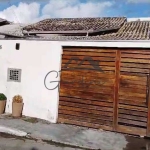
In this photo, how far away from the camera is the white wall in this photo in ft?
31.4

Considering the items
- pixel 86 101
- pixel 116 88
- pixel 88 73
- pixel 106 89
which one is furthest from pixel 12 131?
pixel 116 88

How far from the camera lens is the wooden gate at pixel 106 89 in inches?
331

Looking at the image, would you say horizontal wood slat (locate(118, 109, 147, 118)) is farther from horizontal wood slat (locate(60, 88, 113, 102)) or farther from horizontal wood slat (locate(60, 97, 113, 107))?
horizontal wood slat (locate(60, 88, 113, 102))

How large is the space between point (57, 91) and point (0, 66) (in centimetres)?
275

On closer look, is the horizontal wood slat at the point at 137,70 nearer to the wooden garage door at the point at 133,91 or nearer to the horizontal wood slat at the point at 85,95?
the wooden garage door at the point at 133,91

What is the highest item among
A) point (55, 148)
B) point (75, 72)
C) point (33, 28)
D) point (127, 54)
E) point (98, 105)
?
point (33, 28)

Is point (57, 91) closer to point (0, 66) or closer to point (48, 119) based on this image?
point (48, 119)

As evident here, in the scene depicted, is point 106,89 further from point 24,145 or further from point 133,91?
point 24,145

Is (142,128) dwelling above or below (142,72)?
below

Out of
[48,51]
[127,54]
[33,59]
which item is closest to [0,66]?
[33,59]

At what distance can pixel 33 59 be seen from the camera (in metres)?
9.91

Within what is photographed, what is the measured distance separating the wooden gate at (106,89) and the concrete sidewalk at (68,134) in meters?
0.45

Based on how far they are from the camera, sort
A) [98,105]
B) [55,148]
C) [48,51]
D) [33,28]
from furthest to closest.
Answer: [33,28]
[48,51]
[98,105]
[55,148]

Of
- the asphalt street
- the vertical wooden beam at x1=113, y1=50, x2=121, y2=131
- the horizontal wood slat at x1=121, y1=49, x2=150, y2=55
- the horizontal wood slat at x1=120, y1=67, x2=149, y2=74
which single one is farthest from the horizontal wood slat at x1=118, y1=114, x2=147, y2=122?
the asphalt street
